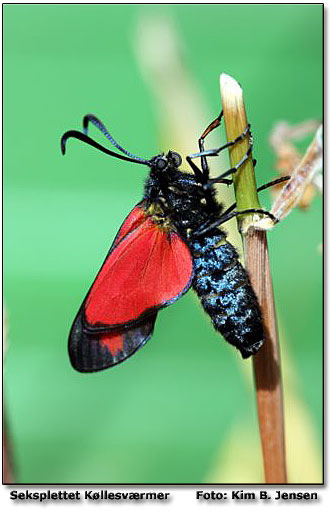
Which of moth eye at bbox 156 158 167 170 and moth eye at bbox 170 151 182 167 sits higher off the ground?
moth eye at bbox 170 151 182 167

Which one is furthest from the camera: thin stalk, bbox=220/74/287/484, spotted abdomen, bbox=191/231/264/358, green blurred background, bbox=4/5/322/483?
green blurred background, bbox=4/5/322/483

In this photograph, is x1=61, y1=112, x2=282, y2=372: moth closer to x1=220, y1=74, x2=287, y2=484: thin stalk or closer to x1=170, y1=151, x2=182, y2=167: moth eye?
x1=170, y1=151, x2=182, y2=167: moth eye

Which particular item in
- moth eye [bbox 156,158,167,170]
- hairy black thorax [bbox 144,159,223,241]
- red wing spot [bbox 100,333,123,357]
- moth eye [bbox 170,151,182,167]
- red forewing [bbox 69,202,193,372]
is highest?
moth eye [bbox 170,151,182,167]

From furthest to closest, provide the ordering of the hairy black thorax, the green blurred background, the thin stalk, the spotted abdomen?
the green blurred background → the hairy black thorax → the spotted abdomen → the thin stalk

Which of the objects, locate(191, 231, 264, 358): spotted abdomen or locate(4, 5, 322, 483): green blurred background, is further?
locate(4, 5, 322, 483): green blurred background

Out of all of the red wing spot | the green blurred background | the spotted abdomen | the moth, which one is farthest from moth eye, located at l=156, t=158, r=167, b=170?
the green blurred background

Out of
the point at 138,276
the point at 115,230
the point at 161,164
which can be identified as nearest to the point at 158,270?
the point at 138,276

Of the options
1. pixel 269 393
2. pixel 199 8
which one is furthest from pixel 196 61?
pixel 269 393

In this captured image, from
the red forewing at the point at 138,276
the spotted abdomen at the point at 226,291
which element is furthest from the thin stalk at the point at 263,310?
the red forewing at the point at 138,276
